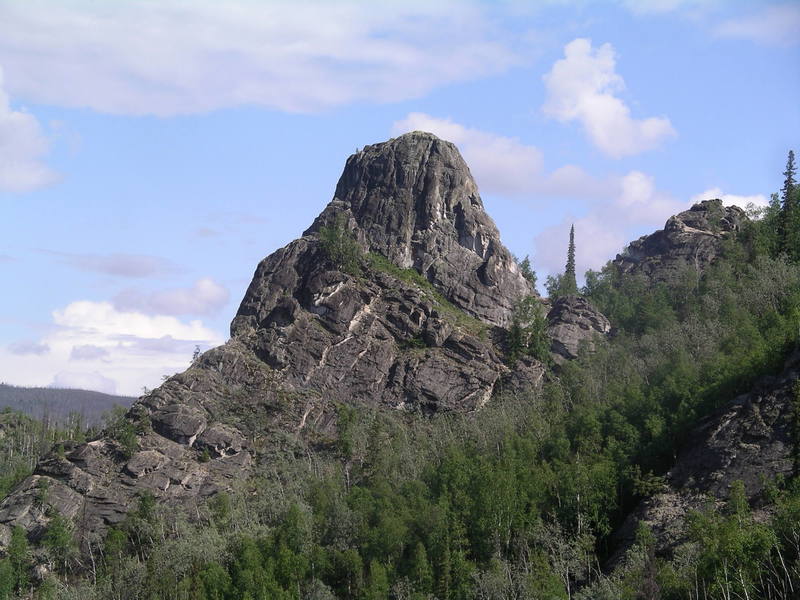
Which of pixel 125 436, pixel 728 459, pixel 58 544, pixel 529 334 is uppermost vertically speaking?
pixel 529 334

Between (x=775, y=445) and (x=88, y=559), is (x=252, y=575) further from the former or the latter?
(x=775, y=445)

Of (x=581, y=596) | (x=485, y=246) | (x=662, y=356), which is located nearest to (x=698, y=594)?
(x=581, y=596)

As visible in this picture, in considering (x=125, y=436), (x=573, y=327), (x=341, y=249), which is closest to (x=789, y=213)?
(x=573, y=327)

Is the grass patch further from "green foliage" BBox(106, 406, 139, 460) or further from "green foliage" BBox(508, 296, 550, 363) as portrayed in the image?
"green foliage" BBox(106, 406, 139, 460)

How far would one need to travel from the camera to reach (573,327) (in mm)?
181125

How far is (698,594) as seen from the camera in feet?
266

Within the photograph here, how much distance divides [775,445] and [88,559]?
295 ft

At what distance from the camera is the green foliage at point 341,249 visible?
17562 cm

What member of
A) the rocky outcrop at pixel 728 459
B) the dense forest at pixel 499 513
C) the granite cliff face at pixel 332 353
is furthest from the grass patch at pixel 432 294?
the rocky outcrop at pixel 728 459

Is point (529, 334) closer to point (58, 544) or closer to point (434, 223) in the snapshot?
point (434, 223)

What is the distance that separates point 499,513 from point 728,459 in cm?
2623

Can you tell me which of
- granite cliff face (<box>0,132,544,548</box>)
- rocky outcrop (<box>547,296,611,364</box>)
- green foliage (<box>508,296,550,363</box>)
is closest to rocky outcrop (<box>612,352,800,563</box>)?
granite cliff face (<box>0,132,544,548</box>)

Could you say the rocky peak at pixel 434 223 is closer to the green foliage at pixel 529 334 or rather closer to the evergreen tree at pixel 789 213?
the green foliage at pixel 529 334

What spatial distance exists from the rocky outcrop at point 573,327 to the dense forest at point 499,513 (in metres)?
19.1
